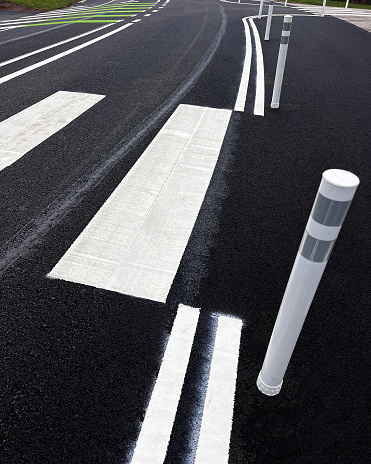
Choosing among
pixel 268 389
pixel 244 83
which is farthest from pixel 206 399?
pixel 244 83

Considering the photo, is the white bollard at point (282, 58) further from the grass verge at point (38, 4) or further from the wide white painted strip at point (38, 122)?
the grass verge at point (38, 4)

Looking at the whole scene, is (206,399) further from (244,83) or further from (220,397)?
(244,83)

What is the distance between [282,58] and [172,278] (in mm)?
4424

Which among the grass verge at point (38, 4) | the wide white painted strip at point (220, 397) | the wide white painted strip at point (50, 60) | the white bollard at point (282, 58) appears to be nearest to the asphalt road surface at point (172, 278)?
the wide white painted strip at point (220, 397)

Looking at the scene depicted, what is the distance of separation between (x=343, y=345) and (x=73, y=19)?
17.0 metres

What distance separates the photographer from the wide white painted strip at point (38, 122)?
15.4 feet

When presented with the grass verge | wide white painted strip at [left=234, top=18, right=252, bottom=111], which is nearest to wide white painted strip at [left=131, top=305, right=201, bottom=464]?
wide white painted strip at [left=234, top=18, right=252, bottom=111]

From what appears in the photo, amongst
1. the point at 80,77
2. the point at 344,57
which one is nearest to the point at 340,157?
the point at 80,77

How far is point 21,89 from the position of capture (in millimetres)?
6715

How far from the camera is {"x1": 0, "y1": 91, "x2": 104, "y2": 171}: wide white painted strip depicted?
470cm

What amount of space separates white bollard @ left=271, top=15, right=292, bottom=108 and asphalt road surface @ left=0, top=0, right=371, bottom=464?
20 centimetres

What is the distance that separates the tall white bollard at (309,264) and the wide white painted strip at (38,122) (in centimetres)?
363

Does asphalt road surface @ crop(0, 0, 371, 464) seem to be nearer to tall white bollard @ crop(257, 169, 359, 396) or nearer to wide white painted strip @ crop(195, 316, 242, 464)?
wide white painted strip @ crop(195, 316, 242, 464)

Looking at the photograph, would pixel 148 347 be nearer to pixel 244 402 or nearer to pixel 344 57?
pixel 244 402
